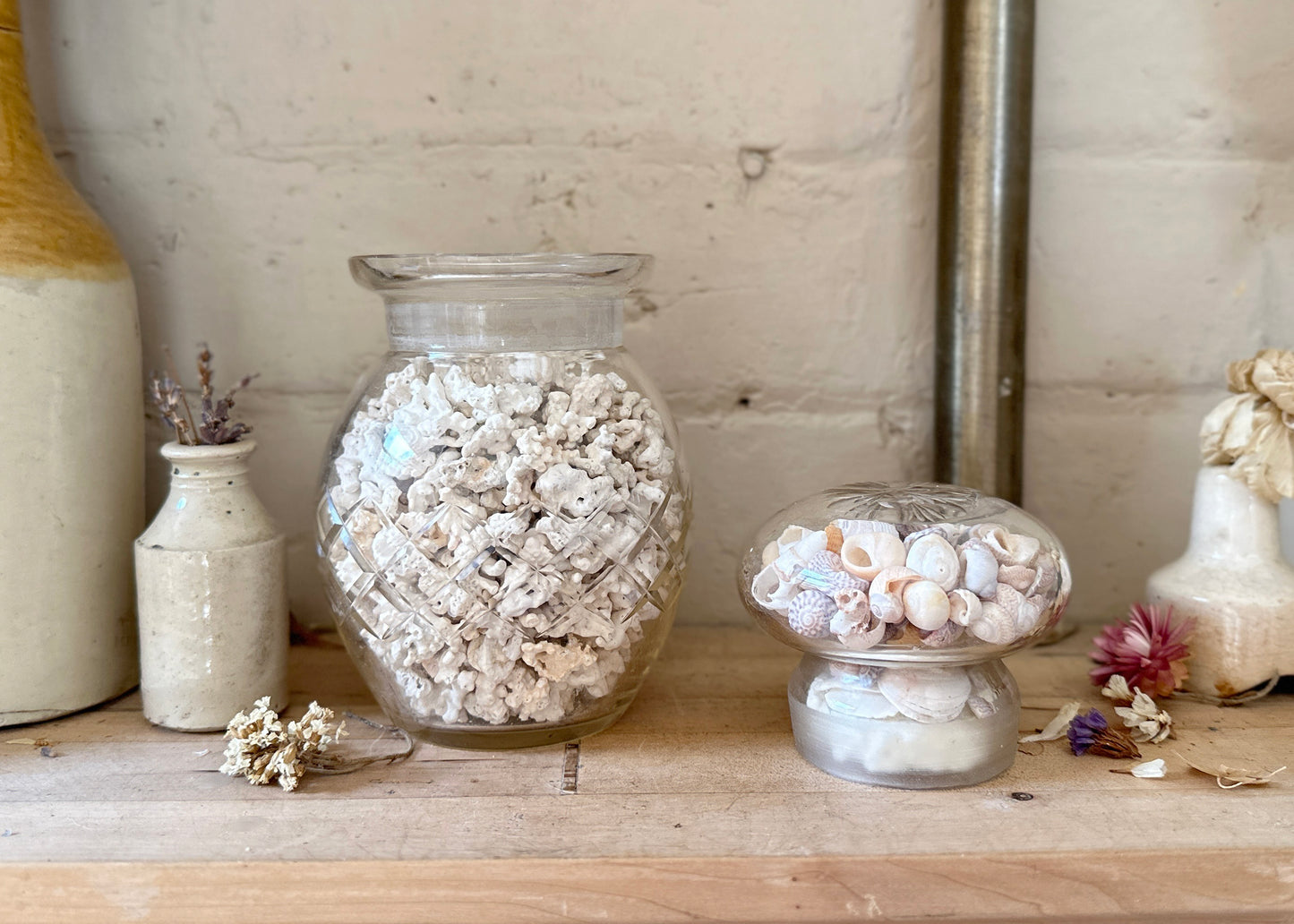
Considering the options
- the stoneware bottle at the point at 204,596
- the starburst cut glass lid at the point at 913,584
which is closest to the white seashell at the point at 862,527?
the starburst cut glass lid at the point at 913,584

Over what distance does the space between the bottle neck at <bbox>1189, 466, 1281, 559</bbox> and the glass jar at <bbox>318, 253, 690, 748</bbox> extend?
37 cm

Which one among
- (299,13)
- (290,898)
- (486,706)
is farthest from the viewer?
(299,13)

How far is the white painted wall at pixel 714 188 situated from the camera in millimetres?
788

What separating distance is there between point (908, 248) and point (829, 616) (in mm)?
390

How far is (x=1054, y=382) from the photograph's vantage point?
846mm

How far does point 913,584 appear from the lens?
54 centimetres

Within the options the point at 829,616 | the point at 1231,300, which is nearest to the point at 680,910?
the point at 829,616

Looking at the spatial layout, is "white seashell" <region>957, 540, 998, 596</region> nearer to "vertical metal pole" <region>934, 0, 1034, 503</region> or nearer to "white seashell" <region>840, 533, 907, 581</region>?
"white seashell" <region>840, 533, 907, 581</region>

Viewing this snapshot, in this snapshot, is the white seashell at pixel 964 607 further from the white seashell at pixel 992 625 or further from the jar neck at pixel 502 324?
the jar neck at pixel 502 324

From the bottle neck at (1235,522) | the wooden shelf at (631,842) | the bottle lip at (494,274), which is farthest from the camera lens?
the bottle neck at (1235,522)

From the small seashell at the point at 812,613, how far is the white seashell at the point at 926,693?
0.05 meters

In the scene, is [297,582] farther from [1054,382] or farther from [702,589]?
[1054,382]

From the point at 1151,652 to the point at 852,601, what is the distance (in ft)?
0.86

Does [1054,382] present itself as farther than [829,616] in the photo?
Yes
